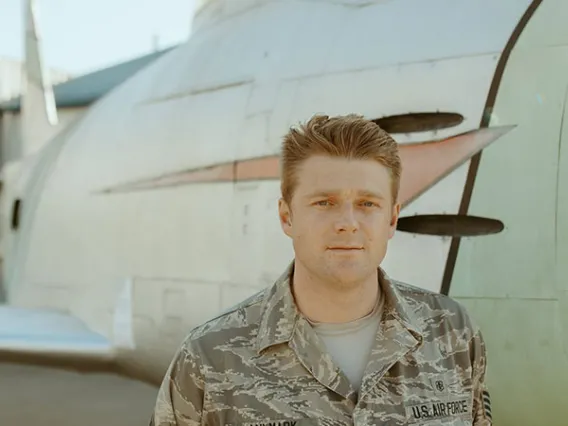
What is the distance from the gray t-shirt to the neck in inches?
0.7

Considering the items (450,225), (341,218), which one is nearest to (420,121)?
(450,225)

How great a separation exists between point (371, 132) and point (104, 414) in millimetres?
3424

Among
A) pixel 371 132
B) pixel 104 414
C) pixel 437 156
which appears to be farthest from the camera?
pixel 104 414

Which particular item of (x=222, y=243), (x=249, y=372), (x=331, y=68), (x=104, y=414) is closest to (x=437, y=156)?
(x=331, y=68)

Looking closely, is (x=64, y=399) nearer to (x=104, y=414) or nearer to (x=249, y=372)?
(x=104, y=414)

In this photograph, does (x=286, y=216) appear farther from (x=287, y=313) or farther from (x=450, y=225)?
(x=450, y=225)

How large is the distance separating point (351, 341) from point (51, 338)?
3.41 m

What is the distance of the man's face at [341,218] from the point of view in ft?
5.43

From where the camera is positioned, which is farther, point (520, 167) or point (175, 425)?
point (520, 167)

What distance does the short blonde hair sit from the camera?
168cm

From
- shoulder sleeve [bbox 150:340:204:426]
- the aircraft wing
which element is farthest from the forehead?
the aircraft wing

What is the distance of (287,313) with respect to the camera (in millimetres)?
1739

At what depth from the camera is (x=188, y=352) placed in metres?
1.74

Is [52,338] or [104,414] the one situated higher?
[52,338]
